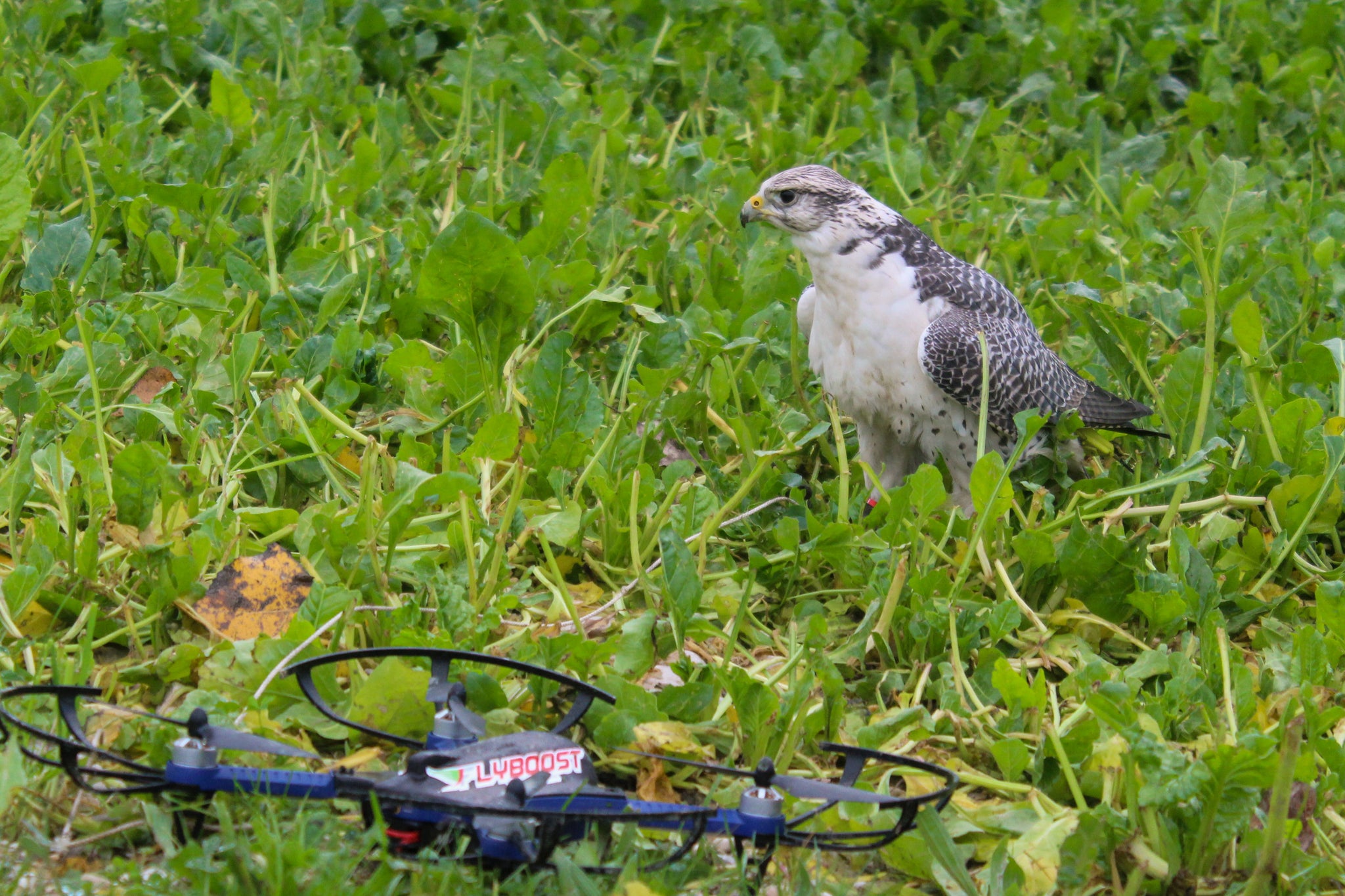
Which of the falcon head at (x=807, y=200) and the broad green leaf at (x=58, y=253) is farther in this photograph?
the broad green leaf at (x=58, y=253)

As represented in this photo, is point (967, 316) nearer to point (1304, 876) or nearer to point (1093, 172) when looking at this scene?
point (1304, 876)

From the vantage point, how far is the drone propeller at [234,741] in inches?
81.9

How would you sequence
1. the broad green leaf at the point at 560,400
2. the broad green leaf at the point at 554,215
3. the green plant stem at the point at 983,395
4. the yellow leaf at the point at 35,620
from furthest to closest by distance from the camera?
1. the broad green leaf at the point at 554,215
2. the broad green leaf at the point at 560,400
3. the green plant stem at the point at 983,395
4. the yellow leaf at the point at 35,620

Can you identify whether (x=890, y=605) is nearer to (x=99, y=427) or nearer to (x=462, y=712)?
(x=462, y=712)

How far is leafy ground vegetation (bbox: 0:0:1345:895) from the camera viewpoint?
7.93ft

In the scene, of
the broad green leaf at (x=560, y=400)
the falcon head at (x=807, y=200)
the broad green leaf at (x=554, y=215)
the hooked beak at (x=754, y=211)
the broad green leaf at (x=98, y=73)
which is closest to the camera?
the broad green leaf at (x=560, y=400)

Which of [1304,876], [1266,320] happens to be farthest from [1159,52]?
[1304,876]

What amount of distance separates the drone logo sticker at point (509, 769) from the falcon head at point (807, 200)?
197 centimetres

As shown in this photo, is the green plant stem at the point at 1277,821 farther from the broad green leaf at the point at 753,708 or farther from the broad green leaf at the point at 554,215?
the broad green leaf at the point at 554,215

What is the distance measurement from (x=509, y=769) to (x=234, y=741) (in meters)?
0.43

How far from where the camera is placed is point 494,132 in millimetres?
5379

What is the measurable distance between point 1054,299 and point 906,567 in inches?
69.8

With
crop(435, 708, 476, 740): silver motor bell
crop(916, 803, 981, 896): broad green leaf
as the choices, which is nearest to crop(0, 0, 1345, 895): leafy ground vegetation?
crop(916, 803, 981, 896): broad green leaf

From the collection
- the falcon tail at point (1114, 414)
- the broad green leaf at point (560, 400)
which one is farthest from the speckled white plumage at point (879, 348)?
the broad green leaf at point (560, 400)
